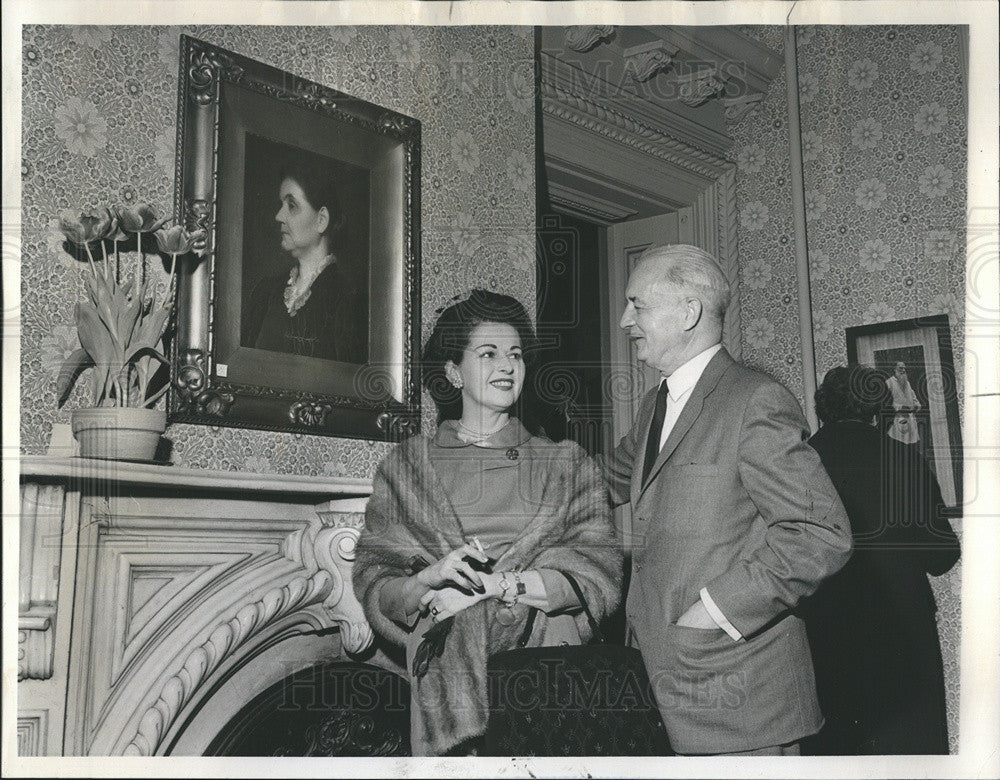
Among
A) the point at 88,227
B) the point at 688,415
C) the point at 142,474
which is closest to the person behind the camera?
the point at 142,474

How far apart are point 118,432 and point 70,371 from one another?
0.20 meters

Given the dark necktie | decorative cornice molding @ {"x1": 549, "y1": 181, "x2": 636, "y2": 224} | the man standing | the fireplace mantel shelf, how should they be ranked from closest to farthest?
1. the fireplace mantel shelf
2. the man standing
3. the dark necktie
4. decorative cornice molding @ {"x1": 549, "y1": 181, "x2": 636, "y2": 224}

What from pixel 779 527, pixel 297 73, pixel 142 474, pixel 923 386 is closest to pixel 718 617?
pixel 779 527

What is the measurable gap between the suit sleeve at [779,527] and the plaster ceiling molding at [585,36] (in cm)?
103

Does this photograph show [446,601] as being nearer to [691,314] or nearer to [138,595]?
[138,595]

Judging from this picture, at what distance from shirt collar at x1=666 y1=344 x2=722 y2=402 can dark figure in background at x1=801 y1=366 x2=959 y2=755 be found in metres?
0.32

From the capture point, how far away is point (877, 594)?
2.55m

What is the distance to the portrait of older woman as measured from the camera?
2516mm

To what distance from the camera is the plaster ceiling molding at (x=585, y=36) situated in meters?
2.70

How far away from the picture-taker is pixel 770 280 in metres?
2.70

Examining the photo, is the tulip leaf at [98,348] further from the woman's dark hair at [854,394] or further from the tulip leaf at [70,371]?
the woman's dark hair at [854,394]

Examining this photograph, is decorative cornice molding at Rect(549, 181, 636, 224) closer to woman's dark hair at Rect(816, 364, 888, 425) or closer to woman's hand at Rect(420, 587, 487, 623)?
woman's dark hair at Rect(816, 364, 888, 425)

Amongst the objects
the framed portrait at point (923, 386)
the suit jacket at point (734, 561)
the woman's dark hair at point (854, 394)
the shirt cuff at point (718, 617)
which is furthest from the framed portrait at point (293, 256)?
the framed portrait at point (923, 386)

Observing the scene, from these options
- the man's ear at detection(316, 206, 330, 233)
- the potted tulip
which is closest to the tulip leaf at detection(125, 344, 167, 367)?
the potted tulip
